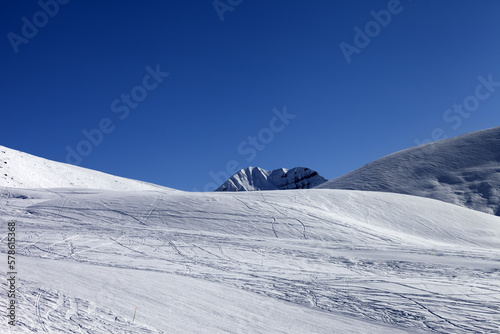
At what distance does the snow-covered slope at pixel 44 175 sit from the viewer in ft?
144

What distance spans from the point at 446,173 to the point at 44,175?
2856 inches

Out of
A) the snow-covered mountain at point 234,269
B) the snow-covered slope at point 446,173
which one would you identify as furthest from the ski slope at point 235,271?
the snow-covered slope at point 446,173

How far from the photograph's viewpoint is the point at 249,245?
649 inches

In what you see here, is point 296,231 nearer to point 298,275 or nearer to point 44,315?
point 298,275

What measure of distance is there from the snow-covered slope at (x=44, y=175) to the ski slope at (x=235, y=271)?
21.0m

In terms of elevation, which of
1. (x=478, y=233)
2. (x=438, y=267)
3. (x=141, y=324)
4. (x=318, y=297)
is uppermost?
(x=478, y=233)

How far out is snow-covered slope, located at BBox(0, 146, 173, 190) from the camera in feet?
144

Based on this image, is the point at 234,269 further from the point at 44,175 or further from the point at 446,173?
the point at 446,173

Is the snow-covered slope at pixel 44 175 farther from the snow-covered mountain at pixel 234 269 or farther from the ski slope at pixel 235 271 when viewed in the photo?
the ski slope at pixel 235 271

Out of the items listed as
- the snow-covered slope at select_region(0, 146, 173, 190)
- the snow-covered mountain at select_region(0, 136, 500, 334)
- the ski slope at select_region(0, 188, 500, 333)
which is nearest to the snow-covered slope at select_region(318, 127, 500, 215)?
the snow-covered mountain at select_region(0, 136, 500, 334)

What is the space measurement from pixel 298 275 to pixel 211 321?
4.52 metres

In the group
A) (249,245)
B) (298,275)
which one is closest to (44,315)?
(298,275)

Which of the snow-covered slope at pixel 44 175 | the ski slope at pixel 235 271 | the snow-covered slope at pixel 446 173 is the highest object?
the snow-covered slope at pixel 446 173

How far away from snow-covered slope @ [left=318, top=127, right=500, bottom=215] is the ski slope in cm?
4314
